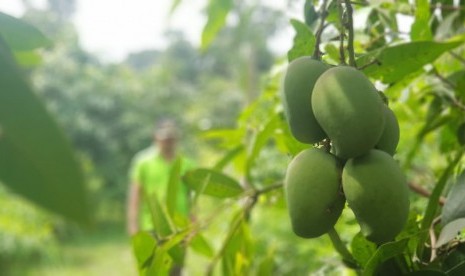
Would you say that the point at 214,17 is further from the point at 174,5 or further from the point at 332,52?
the point at 332,52

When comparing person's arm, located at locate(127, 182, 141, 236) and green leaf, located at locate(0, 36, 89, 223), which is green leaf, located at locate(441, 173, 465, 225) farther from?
person's arm, located at locate(127, 182, 141, 236)

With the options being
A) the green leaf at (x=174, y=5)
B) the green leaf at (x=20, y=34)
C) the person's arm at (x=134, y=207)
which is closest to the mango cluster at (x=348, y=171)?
the green leaf at (x=20, y=34)

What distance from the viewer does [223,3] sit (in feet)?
2.27

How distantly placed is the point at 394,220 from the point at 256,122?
0.73m

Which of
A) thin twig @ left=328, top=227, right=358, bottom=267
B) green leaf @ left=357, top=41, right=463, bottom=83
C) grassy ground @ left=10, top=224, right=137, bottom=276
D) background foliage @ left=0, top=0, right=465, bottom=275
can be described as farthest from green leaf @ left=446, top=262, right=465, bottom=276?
grassy ground @ left=10, top=224, right=137, bottom=276

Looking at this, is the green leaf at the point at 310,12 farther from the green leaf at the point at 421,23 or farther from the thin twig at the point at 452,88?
the thin twig at the point at 452,88

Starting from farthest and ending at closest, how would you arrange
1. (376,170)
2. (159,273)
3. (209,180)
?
(209,180) < (159,273) < (376,170)

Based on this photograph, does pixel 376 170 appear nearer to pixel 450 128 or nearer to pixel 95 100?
pixel 450 128

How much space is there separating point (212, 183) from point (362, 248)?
281 mm

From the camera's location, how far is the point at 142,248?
0.71 m

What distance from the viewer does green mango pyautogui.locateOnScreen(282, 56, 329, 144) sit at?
0.47 metres

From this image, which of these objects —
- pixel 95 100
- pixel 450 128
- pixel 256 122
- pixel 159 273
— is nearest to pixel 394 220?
pixel 159 273

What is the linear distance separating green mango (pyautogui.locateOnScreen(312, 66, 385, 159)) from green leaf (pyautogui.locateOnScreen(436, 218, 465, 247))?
0.49 feet

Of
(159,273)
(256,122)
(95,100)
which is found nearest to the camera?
(159,273)
